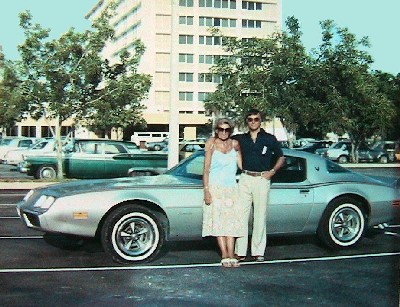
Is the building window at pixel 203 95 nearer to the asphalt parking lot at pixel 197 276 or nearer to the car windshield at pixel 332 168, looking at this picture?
the car windshield at pixel 332 168

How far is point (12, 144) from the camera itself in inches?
1287

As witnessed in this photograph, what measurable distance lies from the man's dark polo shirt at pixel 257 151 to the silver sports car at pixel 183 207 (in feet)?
2.01

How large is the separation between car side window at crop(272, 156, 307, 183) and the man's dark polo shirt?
715 mm

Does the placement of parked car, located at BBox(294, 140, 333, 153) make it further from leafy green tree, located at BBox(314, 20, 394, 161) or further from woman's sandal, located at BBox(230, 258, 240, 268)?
woman's sandal, located at BBox(230, 258, 240, 268)

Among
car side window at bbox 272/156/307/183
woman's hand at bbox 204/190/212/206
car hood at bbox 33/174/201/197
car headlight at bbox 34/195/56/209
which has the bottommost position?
car headlight at bbox 34/195/56/209

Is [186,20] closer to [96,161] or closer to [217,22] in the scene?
[217,22]

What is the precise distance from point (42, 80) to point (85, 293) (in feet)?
52.1

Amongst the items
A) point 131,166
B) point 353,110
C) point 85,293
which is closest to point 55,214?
point 85,293

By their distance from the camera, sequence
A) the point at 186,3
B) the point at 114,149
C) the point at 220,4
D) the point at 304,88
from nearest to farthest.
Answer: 1. the point at 304,88
2. the point at 220,4
3. the point at 186,3
4. the point at 114,149

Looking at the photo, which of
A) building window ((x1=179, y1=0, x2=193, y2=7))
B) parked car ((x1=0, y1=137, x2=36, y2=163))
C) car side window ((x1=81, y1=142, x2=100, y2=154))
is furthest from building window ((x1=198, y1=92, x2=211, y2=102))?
parked car ((x1=0, y1=137, x2=36, y2=163))

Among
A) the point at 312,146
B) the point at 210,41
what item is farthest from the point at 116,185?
the point at 210,41

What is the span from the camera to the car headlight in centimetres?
755

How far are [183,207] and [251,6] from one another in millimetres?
9652

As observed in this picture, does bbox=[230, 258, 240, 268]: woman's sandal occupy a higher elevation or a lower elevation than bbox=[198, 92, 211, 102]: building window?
lower
